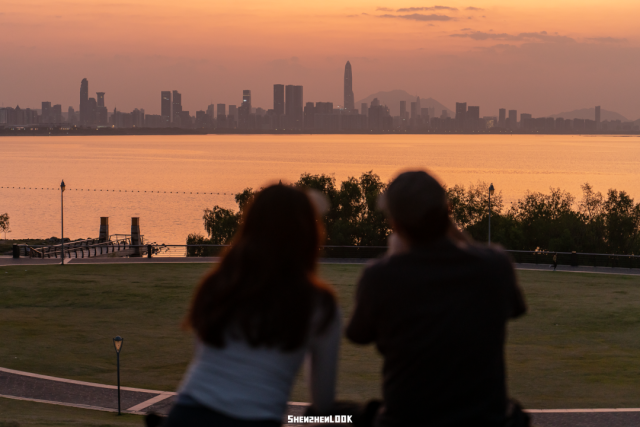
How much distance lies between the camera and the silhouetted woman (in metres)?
2.57

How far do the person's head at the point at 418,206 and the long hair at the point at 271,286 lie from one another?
399 millimetres

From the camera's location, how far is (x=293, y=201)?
2607 millimetres

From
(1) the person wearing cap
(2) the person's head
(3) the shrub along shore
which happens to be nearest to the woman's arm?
(1) the person wearing cap

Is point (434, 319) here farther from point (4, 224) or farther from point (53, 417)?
point (4, 224)

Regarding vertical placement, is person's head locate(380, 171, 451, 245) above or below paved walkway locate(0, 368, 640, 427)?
above

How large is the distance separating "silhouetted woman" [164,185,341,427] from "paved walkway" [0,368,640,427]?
10088mm

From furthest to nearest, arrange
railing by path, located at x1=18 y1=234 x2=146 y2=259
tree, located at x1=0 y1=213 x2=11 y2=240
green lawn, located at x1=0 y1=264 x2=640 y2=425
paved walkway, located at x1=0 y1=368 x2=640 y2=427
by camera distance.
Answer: tree, located at x1=0 y1=213 x2=11 y2=240 < railing by path, located at x1=18 y1=234 x2=146 y2=259 < green lawn, located at x1=0 y1=264 x2=640 y2=425 < paved walkway, located at x1=0 y1=368 x2=640 y2=427

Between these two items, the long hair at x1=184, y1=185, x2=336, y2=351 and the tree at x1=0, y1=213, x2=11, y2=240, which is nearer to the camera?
the long hair at x1=184, y1=185, x2=336, y2=351

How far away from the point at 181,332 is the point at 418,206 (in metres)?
20.7

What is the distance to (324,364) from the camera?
2.69 metres

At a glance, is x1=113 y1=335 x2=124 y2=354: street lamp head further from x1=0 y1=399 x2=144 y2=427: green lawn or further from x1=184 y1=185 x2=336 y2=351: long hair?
x1=184 y1=185 x2=336 y2=351: long hair

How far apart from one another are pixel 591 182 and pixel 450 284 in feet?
511

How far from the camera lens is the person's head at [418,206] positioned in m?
2.80

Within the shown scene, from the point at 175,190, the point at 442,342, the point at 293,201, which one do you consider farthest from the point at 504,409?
the point at 175,190
